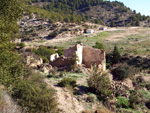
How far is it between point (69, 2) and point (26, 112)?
122m

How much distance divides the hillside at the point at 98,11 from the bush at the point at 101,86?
72725 millimetres

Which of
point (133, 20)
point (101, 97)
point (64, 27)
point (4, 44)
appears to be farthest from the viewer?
point (133, 20)

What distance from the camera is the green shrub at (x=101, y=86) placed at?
40.5 feet

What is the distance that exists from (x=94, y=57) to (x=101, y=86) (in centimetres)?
763

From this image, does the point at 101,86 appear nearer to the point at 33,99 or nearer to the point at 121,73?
the point at 121,73

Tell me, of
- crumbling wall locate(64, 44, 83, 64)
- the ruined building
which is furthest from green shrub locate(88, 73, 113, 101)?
crumbling wall locate(64, 44, 83, 64)

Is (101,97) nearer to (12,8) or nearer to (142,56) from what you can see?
(12,8)

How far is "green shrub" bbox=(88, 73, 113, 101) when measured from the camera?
486 inches

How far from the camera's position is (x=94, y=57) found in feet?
65.3

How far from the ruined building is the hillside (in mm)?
64746

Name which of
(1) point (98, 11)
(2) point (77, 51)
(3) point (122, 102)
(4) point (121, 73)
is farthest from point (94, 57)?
(1) point (98, 11)

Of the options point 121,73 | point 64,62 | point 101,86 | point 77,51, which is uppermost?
point 77,51

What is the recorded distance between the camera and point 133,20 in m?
93.7

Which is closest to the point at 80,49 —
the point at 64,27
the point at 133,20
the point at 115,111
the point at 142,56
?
the point at 115,111
